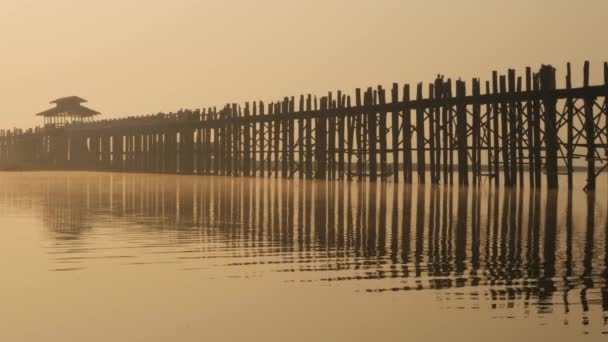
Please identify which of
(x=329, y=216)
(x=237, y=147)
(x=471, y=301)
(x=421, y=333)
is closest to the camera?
(x=421, y=333)

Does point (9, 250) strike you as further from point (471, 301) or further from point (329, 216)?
point (329, 216)

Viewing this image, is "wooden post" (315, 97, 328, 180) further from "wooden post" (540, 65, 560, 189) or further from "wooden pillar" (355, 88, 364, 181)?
"wooden post" (540, 65, 560, 189)

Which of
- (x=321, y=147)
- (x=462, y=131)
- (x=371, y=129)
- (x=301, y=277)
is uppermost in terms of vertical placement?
(x=371, y=129)

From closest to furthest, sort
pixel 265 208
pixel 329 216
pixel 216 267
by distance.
Result: pixel 216 267
pixel 329 216
pixel 265 208

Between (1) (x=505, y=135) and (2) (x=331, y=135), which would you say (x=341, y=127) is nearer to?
(2) (x=331, y=135)

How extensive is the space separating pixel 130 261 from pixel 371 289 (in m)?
2.65

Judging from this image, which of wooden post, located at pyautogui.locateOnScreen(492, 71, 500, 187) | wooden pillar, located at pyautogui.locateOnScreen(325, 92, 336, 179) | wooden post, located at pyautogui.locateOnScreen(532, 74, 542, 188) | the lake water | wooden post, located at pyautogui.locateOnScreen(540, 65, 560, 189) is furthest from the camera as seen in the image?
wooden pillar, located at pyautogui.locateOnScreen(325, 92, 336, 179)

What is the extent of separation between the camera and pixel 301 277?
8.17 metres

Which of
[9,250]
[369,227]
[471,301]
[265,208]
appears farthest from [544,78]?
[471,301]

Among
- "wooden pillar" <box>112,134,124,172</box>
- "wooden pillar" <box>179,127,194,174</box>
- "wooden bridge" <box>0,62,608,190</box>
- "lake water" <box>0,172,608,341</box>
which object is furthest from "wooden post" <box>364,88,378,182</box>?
"wooden pillar" <box>112,134,124,172</box>

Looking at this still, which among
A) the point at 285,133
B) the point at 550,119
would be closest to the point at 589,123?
the point at 550,119

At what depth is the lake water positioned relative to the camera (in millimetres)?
6027

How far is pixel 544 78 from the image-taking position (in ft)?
84.8

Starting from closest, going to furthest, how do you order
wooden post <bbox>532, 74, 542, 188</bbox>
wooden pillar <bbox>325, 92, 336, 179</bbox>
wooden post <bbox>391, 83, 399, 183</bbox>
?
wooden post <bbox>532, 74, 542, 188</bbox>, wooden post <bbox>391, 83, 399, 183</bbox>, wooden pillar <bbox>325, 92, 336, 179</bbox>
